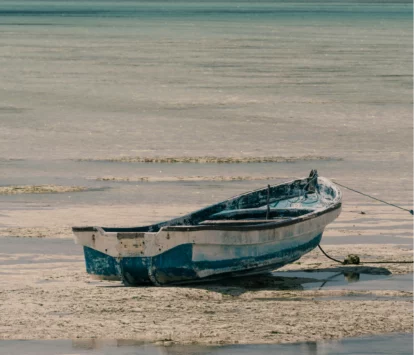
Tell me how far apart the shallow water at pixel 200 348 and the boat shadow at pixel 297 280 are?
2.31 metres

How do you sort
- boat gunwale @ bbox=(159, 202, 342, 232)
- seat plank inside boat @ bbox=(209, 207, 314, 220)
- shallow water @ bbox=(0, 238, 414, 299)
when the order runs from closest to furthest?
boat gunwale @ bbox=(159, 202, 342, 232), shallow water @ bbox=(0, 238, 414, 299), seat plank inside boat @ bbox=(209, 207, 314, 220)

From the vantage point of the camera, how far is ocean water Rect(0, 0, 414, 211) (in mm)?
23906

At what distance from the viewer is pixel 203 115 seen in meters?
34.8

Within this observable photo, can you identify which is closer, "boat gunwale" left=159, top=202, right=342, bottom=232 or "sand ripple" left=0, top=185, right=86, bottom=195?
"boat gunwale" left=159, top=202, right=342, bottom=232

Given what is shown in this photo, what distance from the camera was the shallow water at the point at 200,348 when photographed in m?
A: 11.4

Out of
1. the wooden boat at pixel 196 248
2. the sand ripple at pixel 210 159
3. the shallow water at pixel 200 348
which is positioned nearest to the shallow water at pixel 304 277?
the wooden boat at pixel 196 248

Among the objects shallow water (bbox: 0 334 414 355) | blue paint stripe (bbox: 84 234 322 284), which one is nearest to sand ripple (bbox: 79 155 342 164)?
blue paint stripe (bbox: 84 234 322 284)

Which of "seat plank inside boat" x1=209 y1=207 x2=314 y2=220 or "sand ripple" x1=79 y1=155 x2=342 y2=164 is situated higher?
"sand ripple" x1=79 y1=155 x2=342 y2=164

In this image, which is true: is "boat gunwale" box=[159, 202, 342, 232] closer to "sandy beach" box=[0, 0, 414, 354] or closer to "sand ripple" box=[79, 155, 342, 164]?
"sandy beach" box=[0, 0, 414, 354]

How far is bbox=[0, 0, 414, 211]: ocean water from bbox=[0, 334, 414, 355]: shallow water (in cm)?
890

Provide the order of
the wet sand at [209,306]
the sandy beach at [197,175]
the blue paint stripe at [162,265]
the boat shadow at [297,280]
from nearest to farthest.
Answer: the wet sand at [209,306]
the sandy beach at [197,175]
the blue paint stripe at [162,265]
the boat shadow at [297,280]

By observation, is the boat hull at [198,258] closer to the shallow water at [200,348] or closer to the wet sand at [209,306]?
the wet sand at [209,306]

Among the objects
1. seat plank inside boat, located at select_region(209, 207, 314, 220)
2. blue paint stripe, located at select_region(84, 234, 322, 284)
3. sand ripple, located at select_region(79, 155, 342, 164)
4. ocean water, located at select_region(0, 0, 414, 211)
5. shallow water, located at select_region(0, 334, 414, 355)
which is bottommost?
shallow water, located at select_region(0, 334, 414, 355)

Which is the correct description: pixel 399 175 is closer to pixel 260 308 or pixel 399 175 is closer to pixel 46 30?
pixel 260 308
